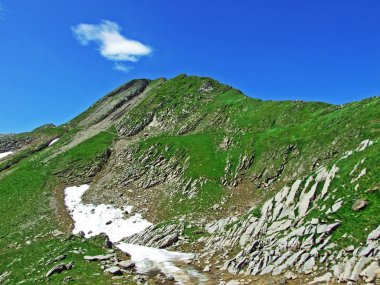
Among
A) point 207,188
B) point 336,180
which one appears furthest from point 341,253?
point 207,188

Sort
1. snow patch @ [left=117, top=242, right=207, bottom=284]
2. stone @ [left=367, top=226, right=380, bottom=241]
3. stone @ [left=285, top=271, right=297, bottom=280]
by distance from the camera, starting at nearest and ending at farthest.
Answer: stone @ [left=367, top=226, right=380, bottom=241] < stone @ [left=285, top=271, right=297, bottom=280] < snow patch @ [left=117, top=242, right=207, bottom=284]

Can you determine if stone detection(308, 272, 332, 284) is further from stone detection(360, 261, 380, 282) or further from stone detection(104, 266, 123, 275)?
stone detection(104, 266, 123, 275)

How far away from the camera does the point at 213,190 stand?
64.9 m

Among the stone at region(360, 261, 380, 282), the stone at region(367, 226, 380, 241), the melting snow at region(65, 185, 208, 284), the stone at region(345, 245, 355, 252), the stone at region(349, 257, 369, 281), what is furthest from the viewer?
the melting snow at region(65, 185, 208, 284)

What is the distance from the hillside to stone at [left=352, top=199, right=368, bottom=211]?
8 centimetres

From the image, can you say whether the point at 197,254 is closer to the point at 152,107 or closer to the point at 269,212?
the point at 269,212

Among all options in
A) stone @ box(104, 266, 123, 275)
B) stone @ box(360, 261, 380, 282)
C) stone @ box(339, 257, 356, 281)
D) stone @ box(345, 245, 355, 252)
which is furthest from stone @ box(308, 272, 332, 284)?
stone @ box(104, 266, 123, 275)

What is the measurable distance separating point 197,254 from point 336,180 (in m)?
15.9

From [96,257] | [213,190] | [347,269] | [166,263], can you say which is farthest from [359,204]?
[213,190]

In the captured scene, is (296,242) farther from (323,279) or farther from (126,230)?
(126,230)

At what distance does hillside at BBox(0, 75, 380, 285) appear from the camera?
91.0ft

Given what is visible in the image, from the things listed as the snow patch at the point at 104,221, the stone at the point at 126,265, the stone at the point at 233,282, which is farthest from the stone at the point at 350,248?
the snow patch at the point at 104,221

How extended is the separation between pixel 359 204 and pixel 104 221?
45292mm

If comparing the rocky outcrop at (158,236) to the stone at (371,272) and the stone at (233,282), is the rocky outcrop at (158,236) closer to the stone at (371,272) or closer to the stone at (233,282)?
the stone at (233,282)
